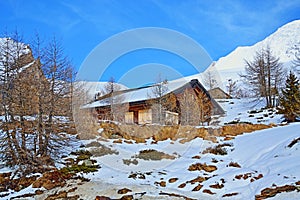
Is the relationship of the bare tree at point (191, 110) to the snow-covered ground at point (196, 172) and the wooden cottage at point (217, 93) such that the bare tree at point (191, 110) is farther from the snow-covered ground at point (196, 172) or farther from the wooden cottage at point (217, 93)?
the wooden cottage at point (217, 93)

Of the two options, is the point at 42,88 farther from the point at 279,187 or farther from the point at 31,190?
the point at 279,187

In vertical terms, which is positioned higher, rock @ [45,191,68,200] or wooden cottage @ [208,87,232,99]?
wooden cottage @ [208,87,232,99]

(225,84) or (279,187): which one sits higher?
(225,84)

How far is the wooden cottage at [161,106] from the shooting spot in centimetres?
2120

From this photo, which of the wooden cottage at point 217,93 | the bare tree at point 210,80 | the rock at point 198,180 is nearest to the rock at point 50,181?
the rock at point 198,180

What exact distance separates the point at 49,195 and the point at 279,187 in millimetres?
5963

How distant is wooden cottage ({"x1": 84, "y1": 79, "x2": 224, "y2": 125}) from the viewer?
69.6ft

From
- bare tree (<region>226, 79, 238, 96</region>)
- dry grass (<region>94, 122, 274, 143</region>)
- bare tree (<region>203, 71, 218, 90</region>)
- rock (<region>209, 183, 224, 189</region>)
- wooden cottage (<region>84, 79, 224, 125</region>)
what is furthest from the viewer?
bare tree (<region>226, 79, 238, 96</region>)

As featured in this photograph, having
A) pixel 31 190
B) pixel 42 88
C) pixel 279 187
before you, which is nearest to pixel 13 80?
pixel 42 88

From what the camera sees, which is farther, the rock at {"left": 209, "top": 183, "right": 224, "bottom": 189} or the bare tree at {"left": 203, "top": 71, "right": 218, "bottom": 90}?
the bare tree at {"left": 203, "top": 71, "right": 218, "bottom": 90}

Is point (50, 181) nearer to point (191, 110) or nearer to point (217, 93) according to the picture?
point (191, 110)

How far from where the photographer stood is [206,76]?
3434 centimetres

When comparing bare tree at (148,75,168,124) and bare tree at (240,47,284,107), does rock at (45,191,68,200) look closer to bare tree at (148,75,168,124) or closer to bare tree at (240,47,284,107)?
bare tree at (148,75,168,124)

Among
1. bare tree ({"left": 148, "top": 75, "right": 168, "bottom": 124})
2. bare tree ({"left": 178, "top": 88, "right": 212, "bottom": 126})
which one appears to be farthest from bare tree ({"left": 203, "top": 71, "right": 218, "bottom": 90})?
bare tree ({"left": 148, "top": 75, "right": 168, "bottom": 124})
